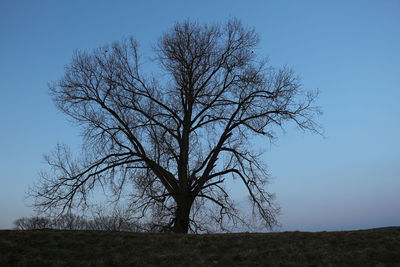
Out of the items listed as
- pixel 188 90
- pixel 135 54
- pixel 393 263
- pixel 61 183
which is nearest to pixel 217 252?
pixel 393 263

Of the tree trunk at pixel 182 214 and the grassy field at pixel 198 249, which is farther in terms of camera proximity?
the tree trunk at pixel 182 214

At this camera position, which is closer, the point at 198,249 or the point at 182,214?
Result: the point at 198,249

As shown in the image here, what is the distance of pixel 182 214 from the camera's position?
15.4 metres

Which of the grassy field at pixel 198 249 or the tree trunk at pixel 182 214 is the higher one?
the tree trunk at pixel 182 214

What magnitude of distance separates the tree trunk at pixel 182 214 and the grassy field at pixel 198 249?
3314mm

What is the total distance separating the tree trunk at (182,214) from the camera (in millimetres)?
15250

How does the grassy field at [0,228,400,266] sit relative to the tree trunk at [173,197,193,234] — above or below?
below

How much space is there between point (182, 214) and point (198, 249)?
17.3 ft

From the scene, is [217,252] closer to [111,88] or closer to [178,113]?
[178,113]

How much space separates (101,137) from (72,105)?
204 cm

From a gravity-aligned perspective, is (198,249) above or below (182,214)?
below

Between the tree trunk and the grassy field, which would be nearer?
the grassy field

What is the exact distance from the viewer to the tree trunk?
15250mm

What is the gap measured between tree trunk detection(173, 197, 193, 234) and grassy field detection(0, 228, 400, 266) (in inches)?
130
